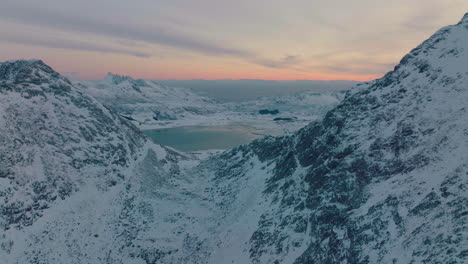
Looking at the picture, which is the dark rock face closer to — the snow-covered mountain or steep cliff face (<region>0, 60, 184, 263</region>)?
steep cliff face (<region>0, 60, 184, 263</region>)

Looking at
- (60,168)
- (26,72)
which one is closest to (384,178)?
(60,168)

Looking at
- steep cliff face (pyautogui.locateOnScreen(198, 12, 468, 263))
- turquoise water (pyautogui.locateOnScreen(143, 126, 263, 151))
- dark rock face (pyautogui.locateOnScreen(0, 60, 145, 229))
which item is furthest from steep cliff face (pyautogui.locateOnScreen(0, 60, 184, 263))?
turquoise water (pyautogui.locateOnScreen(143, 126, 263, 151))

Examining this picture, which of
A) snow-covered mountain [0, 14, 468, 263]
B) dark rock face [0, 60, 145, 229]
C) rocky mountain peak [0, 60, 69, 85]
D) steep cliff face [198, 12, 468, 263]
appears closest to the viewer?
steep cliff face [198, 12, 468, 263]

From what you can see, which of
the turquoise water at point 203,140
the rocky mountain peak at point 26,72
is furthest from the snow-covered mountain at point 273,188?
the turquoise water at point 203,140

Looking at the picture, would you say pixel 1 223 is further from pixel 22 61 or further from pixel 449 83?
pixel 449 83

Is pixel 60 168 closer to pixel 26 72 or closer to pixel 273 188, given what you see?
pixel 26 72

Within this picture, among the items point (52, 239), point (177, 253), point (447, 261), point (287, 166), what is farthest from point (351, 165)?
point (52, 239)
